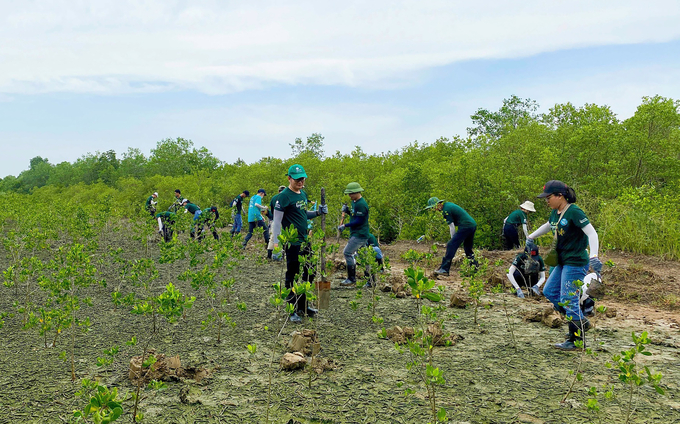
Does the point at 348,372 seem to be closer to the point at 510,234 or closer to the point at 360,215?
the point at 360,215

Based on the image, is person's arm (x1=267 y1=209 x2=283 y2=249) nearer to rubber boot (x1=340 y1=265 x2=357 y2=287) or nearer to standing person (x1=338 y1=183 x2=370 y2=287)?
standing person (x1=338 y1=183 x2=370 y2=287)

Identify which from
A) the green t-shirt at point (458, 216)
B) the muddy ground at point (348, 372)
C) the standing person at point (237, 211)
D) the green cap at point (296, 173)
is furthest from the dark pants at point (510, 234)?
the standing person at point (237, 211)

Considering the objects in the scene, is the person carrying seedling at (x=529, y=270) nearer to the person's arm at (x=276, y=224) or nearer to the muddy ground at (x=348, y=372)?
the muddy ground at (x=348, y=372)

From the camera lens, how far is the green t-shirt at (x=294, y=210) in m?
5.41

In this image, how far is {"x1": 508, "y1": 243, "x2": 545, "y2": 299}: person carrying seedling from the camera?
22.1ft

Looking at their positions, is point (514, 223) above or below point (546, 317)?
above

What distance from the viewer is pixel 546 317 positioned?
568cm

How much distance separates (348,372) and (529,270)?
395 centimetres

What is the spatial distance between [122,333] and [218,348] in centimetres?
133

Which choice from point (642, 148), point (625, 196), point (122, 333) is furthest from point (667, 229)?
point (122, 333)

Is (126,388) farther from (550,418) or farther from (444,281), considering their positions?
(444,281)

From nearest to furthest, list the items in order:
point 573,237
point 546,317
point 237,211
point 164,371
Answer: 1. point 164,371
2. point 573,237
3. point 546,317
4. point 237,211

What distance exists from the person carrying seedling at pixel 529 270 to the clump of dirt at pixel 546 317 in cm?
88

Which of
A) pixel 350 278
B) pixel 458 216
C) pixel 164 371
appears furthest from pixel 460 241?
pixel 164 371
